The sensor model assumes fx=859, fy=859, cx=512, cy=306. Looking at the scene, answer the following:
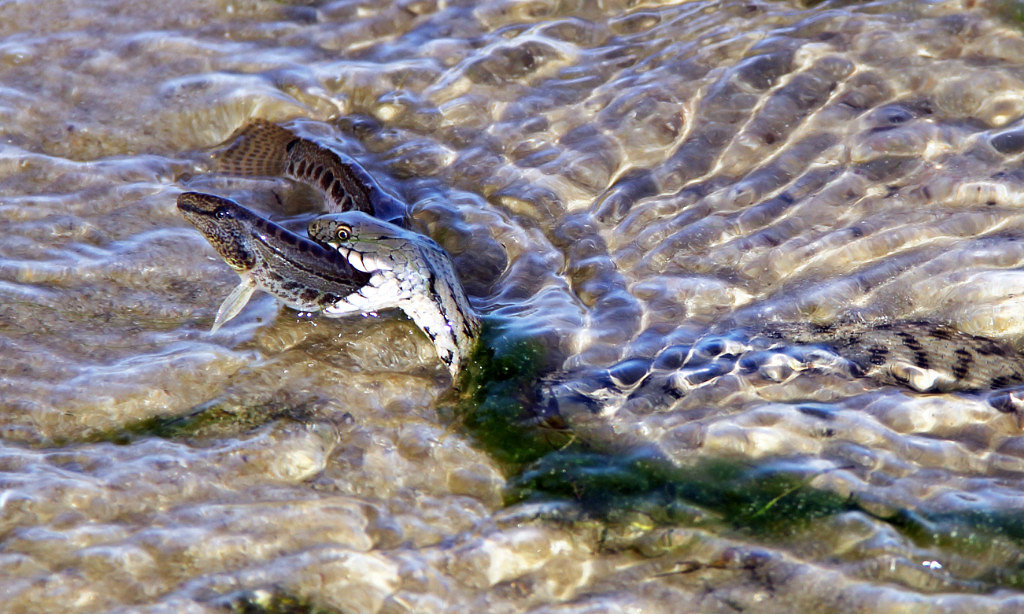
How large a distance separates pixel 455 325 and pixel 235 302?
103 cm

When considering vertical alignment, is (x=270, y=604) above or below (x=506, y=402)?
below

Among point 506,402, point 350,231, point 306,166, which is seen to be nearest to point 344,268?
point 350,231

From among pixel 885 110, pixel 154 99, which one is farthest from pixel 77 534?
pixel 885 110

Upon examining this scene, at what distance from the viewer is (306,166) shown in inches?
199

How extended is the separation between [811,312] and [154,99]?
420 cm

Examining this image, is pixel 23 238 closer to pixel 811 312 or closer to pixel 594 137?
pixel 594 137

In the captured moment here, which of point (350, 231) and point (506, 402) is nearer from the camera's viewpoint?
point (506, 402)

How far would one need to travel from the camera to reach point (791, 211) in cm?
456

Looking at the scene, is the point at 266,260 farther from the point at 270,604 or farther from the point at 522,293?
the point at 270,604

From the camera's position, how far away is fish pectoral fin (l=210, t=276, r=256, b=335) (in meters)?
3.98

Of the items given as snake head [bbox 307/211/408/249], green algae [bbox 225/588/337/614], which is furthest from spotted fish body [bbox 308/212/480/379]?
green algae [bbox 225/588/337/614]

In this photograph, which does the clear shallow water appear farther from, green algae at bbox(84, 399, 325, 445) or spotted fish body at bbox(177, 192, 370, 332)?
spotted fish body at bbox(177, 192, 370, 332)

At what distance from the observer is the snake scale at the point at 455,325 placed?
3775 mm

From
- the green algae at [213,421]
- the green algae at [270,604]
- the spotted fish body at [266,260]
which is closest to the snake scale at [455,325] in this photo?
the spotted fish body at [266,260]
